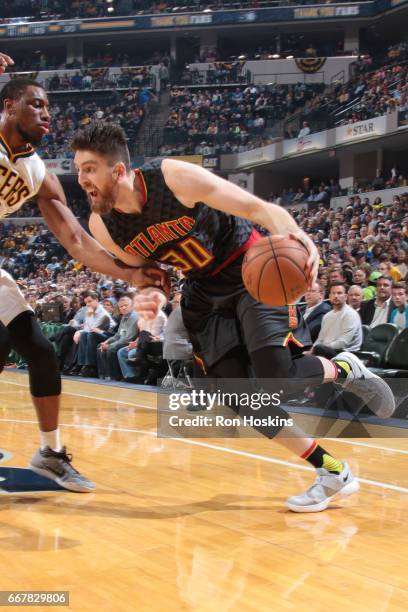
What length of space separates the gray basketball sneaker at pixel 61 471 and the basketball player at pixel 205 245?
36.9 inches

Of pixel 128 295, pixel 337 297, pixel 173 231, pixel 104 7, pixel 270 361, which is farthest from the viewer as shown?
pixel 104 7

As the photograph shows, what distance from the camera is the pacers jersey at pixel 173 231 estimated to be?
3.09 metres

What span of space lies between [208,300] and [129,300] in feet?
18.0

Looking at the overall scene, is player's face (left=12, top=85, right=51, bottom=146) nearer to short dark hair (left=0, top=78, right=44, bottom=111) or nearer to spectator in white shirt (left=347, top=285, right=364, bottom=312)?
short dark hair (left=0, top=78, right=44, bottom=111)

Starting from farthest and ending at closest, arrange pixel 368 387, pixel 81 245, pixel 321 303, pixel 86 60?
pixel 86 60 < pixel 321 303 < pixel 368 387 < pixel 81 245

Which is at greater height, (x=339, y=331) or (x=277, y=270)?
(x=277, y=270)

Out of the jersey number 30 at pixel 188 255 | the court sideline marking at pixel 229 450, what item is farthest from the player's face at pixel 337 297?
the jersey number 30 at pixel 188 255

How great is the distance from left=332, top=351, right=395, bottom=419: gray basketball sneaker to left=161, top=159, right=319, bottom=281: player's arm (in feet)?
5.57

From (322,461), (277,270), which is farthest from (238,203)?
(322,461)

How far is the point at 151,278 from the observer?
2.79 meters

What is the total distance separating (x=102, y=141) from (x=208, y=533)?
1700mm

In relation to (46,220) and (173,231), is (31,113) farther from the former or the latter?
(173,231)

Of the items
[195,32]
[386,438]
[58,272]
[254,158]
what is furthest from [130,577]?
[195,32]

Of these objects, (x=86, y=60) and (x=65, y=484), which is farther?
(x=86, y=60)
